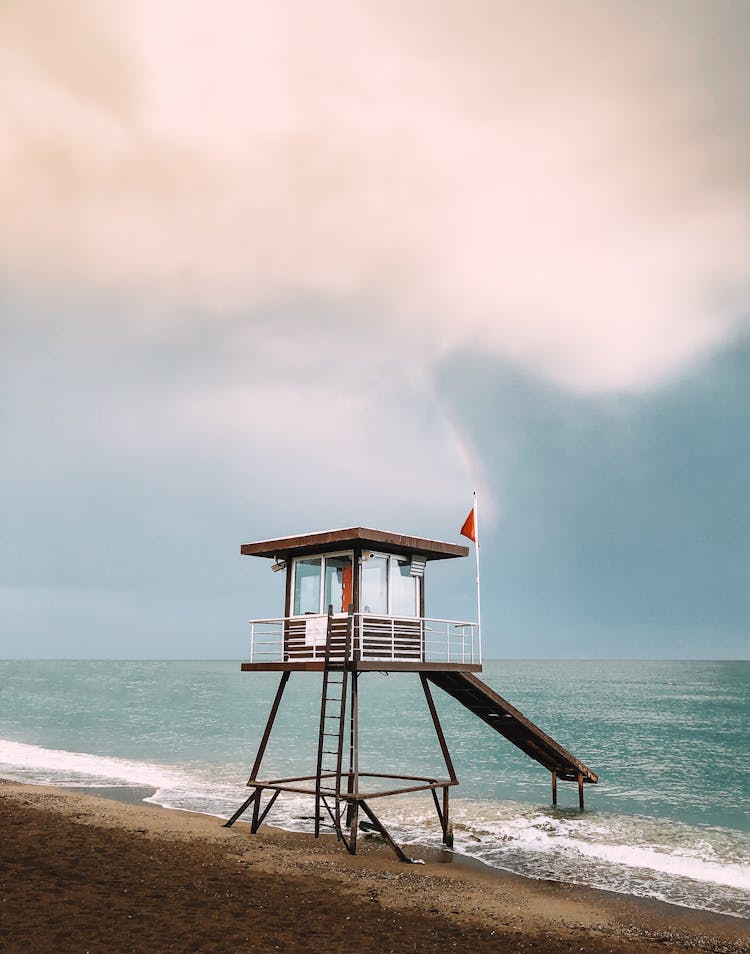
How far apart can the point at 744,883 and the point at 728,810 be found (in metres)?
17.5

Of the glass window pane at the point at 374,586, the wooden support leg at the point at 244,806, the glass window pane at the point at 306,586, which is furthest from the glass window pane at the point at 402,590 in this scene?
the wooden support leg at the point at 244,806

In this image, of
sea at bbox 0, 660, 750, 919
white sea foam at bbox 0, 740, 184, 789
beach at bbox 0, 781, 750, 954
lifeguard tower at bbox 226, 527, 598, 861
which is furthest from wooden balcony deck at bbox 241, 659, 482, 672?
white sea foam at bbox 0, 740, 184, 789

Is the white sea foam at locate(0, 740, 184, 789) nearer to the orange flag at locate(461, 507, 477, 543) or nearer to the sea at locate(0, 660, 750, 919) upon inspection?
the sea at locate(0, 660, 750, 919)

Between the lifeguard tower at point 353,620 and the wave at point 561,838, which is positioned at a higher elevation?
the lifeguard tower at point 353,620

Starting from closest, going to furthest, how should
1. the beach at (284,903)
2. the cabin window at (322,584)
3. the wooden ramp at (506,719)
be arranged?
the beach at (284,903), the cabin window at (322,584), the wooden ramp at (506,719)

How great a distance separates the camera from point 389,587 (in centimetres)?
2130

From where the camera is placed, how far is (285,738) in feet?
229

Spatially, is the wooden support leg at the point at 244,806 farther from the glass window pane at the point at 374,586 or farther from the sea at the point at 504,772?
the glass window pane at the point at 374,586

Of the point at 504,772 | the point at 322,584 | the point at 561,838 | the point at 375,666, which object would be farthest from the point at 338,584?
the point at 504,772

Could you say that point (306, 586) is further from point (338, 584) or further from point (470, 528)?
point (470, 528)

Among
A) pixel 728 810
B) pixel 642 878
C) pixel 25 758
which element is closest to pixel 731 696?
pixel 728 810

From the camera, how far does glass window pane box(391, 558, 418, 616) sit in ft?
70.2

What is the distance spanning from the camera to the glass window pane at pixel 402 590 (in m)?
21.4

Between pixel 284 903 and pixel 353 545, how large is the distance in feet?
27.9
